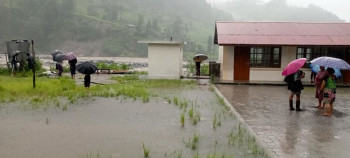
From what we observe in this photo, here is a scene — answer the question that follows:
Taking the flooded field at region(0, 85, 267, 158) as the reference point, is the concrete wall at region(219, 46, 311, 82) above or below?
above

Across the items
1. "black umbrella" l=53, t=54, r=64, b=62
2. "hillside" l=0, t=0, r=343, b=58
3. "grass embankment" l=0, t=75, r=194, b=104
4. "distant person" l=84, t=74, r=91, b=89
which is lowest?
"grass embankment" l=0, t=75, r=194, b=104

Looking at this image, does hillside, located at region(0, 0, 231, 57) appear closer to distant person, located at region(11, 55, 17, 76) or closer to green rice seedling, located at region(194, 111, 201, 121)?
distant person, located at region(11, 55, 17, 76)

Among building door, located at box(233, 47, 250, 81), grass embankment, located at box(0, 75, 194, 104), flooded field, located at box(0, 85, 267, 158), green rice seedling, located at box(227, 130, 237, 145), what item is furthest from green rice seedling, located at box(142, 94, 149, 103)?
building door, located at box(233, 47, 250, 81)

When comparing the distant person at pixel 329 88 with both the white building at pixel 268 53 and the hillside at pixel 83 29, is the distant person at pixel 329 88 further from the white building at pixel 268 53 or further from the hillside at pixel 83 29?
the hillside at pixel 83 29

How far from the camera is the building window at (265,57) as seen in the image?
63.9 feet

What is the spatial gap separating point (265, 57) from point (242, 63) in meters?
1.31

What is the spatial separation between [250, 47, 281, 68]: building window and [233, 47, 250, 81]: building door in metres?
0.32

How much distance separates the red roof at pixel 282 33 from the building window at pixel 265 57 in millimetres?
629

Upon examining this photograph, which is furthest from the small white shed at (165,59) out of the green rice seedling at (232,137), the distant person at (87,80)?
the green rice seedling at (232,137)

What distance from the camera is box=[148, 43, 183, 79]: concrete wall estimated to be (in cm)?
2036

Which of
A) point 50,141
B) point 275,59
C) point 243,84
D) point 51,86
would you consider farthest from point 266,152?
point 275,59

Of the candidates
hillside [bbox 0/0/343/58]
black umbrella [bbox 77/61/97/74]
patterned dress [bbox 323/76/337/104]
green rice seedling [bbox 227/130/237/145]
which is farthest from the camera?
hillside [bbox 0/0/343/58]

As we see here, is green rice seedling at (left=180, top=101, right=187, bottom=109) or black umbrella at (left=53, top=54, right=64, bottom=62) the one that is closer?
green rice seedling at (left=180, top=101, right=187, bottom=109)

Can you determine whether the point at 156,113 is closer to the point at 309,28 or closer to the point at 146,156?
the point at 146,156
